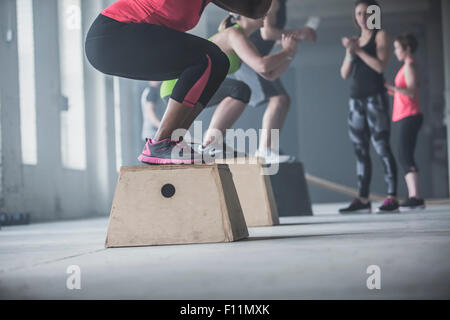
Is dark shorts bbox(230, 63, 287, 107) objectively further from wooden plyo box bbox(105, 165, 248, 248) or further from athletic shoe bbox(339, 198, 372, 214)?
wooden plyo box bbox(105, 165, 248, 248)

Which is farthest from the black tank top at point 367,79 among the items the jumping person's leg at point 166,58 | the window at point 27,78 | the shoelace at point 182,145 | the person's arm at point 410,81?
Answer: the window at point 27,78

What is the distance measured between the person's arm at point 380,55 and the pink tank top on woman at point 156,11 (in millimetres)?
2418

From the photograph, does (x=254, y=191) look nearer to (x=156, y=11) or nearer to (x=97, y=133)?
(x=156, y=11)

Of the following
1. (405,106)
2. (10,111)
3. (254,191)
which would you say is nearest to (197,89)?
(254,191)

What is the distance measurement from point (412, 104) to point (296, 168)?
109 cm

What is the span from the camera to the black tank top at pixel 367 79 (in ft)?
14.3

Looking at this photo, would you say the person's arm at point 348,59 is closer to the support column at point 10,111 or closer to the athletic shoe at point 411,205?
the athletic shoe at point 411,205

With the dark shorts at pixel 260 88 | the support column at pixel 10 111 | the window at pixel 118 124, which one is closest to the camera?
the dark shorts at pixel 260 88

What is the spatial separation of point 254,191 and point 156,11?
1392mm

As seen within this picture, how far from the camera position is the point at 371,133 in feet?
14.5

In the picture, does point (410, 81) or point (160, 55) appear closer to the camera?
point (160, 55)

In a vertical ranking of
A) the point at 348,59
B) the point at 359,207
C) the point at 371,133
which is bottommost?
the point at 359,207

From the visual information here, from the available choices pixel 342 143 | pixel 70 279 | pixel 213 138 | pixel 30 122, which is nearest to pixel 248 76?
pixel 213 138

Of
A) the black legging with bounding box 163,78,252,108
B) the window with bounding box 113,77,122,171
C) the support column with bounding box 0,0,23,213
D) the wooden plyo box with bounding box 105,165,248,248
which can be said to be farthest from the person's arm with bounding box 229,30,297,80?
the window with bounding box 113,77,122,171
